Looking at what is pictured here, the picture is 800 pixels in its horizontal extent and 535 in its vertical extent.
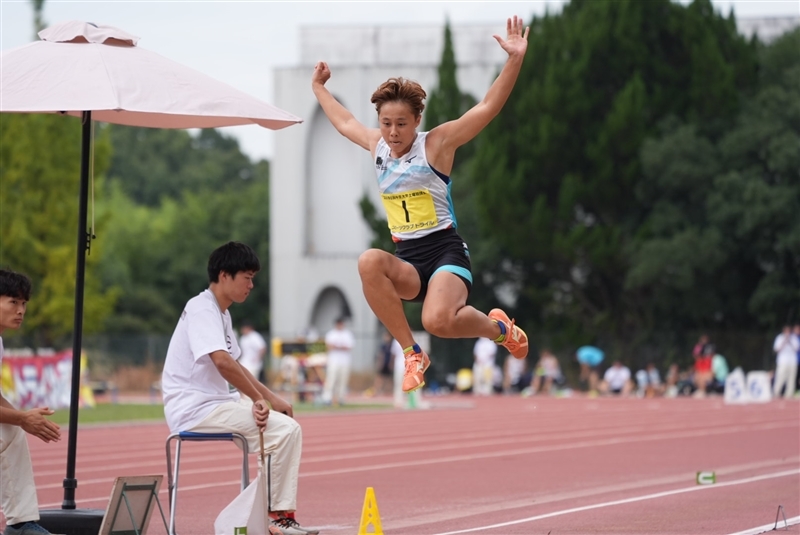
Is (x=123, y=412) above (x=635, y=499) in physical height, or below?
below

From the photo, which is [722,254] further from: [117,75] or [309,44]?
[117,75]

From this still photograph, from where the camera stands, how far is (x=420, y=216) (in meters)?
7.39

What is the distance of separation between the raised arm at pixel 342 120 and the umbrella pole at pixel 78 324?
142 centimetres

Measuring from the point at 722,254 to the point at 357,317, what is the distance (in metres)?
15.3

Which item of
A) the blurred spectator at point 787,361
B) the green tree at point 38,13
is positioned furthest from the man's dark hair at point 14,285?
the green tree at point 38,13

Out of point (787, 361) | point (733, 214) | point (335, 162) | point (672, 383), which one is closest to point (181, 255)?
point (335, 162)

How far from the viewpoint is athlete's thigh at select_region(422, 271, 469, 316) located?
7160 mm

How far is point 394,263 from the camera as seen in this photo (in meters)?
7.33

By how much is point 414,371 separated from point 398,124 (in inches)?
54.7

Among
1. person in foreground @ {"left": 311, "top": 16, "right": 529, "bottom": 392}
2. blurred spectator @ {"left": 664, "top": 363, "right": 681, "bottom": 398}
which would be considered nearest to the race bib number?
person in foreground @ {"left": 311, "top": 16, "right": 529, "bottom": 392}

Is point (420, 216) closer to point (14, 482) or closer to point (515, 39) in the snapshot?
point (515, 39)

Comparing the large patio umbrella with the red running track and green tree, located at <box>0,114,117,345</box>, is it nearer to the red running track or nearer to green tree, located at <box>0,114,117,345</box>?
the red running track

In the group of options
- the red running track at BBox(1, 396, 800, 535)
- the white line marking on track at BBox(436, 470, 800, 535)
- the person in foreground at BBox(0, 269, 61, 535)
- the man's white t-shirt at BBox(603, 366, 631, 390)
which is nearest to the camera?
the person in foreground at BBox(0, 269, 61, 535)

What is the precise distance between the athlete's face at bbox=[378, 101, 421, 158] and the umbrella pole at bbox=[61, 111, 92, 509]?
194cm
